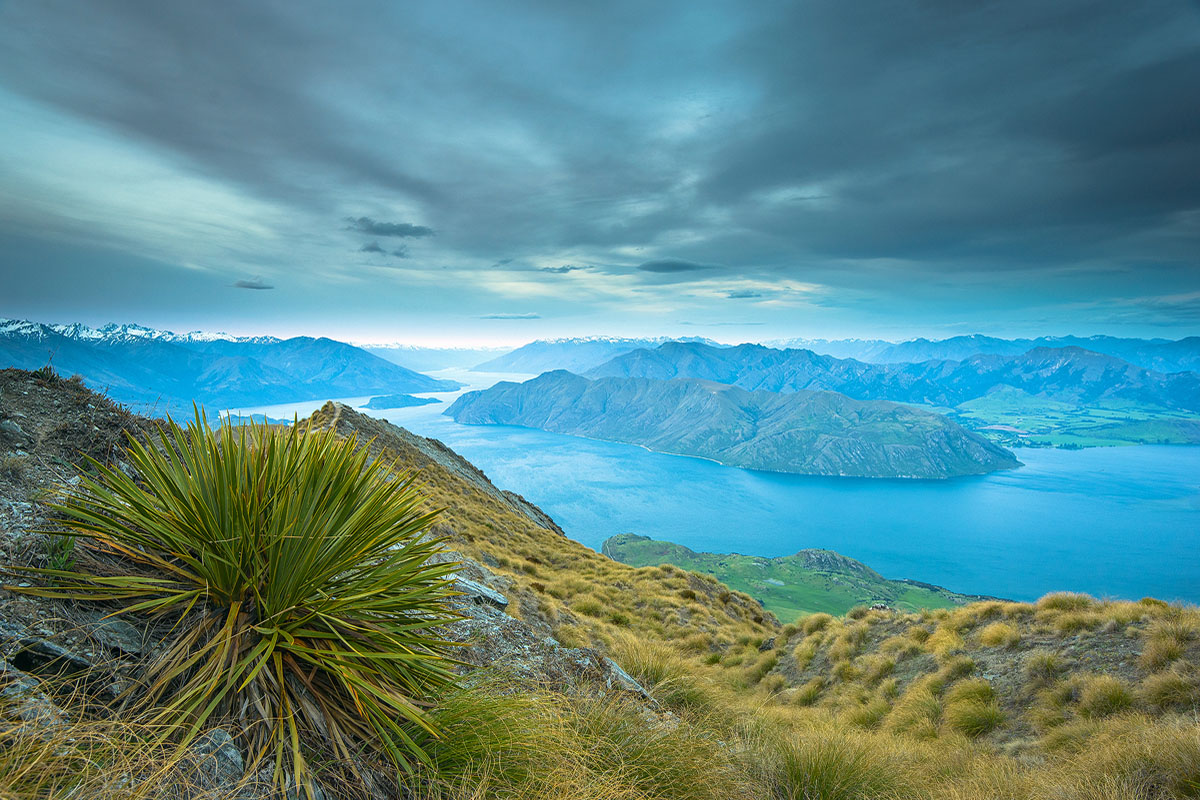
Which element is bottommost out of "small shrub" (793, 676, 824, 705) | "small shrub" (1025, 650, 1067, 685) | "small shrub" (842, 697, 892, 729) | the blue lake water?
the blue lake water

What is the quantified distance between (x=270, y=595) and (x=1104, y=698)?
9.28 metres

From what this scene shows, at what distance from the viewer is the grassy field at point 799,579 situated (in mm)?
98062

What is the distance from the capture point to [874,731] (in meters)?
7.18

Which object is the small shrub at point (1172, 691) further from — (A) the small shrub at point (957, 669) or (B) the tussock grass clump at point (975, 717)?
(A) the small shrub at point (957, 669)

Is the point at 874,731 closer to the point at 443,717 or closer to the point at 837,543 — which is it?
the point at 443,717

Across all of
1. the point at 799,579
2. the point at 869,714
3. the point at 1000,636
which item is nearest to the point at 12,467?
the point at 869,714

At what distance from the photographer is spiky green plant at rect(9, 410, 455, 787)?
2.71m

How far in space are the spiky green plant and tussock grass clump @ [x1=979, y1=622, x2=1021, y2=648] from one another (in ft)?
31.4

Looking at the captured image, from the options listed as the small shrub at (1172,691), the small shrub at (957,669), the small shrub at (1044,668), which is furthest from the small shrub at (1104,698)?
the small shrub at (957,669)

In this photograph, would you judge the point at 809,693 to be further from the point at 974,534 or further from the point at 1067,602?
the point at 974,534

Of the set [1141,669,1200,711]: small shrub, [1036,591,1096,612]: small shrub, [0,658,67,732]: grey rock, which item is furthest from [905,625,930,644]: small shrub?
[0,658,67,732]: grey rock

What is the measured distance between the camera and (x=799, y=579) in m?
113

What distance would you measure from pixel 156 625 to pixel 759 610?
16.3 m

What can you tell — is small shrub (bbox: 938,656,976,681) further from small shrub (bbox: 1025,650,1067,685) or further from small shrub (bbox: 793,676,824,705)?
small shrub (bbox: 793,676,824,705)
